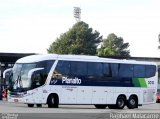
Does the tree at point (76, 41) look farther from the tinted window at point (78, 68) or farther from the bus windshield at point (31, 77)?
the bus windshield at point (31, 77)

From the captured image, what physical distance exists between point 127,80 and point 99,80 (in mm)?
2322

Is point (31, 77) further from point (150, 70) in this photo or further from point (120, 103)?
point (150, 70)

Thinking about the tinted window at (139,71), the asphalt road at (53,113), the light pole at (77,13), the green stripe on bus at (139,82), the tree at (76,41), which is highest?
the light pole at (77,13)

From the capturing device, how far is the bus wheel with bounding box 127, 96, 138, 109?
36.9 meters

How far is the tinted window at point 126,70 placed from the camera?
1433 inches

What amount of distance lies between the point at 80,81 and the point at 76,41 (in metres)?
66.7

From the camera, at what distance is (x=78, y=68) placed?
112ft

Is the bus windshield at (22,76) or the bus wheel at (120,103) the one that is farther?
the bus wheel at (120,103)

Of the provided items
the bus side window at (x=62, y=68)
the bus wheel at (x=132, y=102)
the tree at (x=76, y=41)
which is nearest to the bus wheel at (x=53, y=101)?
→ the bus side window at (x=62, y=68)

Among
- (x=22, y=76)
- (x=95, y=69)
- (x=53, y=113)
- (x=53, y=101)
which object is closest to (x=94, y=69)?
(x=95, y=69)

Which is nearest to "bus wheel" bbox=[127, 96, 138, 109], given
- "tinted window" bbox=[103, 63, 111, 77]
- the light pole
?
"tinted window" bbox=[103, 63, 111, 77]

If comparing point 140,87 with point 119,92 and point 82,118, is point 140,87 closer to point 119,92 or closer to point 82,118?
point 119,92

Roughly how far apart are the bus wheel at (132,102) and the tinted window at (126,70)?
1613 mm

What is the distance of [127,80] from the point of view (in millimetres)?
36562
